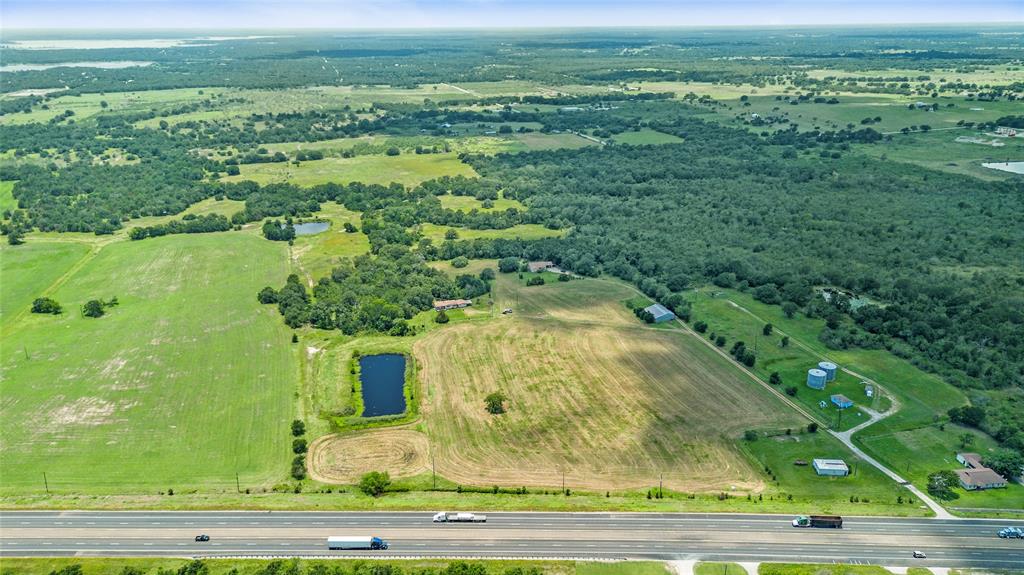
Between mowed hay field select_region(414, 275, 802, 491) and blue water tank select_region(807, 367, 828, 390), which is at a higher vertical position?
blue water tank select_region(807, 367, 828, 390)

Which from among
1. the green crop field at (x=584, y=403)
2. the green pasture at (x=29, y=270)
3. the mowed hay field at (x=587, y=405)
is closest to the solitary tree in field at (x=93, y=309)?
the green pasture at (x=29, y=270)

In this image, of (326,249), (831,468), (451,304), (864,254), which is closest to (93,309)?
(326,249)

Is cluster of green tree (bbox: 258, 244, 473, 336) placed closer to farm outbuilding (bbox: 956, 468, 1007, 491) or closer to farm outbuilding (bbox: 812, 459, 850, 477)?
farm outbuilding (bbox: 812, 459, 850, 477)

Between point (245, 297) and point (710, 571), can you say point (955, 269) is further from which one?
point (245, 297)

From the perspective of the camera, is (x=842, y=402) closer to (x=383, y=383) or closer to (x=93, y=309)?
(x=383, y=383)

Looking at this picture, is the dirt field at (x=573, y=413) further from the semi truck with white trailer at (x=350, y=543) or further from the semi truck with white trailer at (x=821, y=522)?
the semi truck with white trailer at (x=350, y=543)

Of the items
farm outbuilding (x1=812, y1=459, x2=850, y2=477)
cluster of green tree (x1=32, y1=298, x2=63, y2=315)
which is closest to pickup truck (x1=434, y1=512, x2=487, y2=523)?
farm outbuilding (x1=812, y1=459, x2=850, y2=477)

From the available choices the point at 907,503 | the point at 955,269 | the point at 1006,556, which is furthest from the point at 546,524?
the point at 955,269
